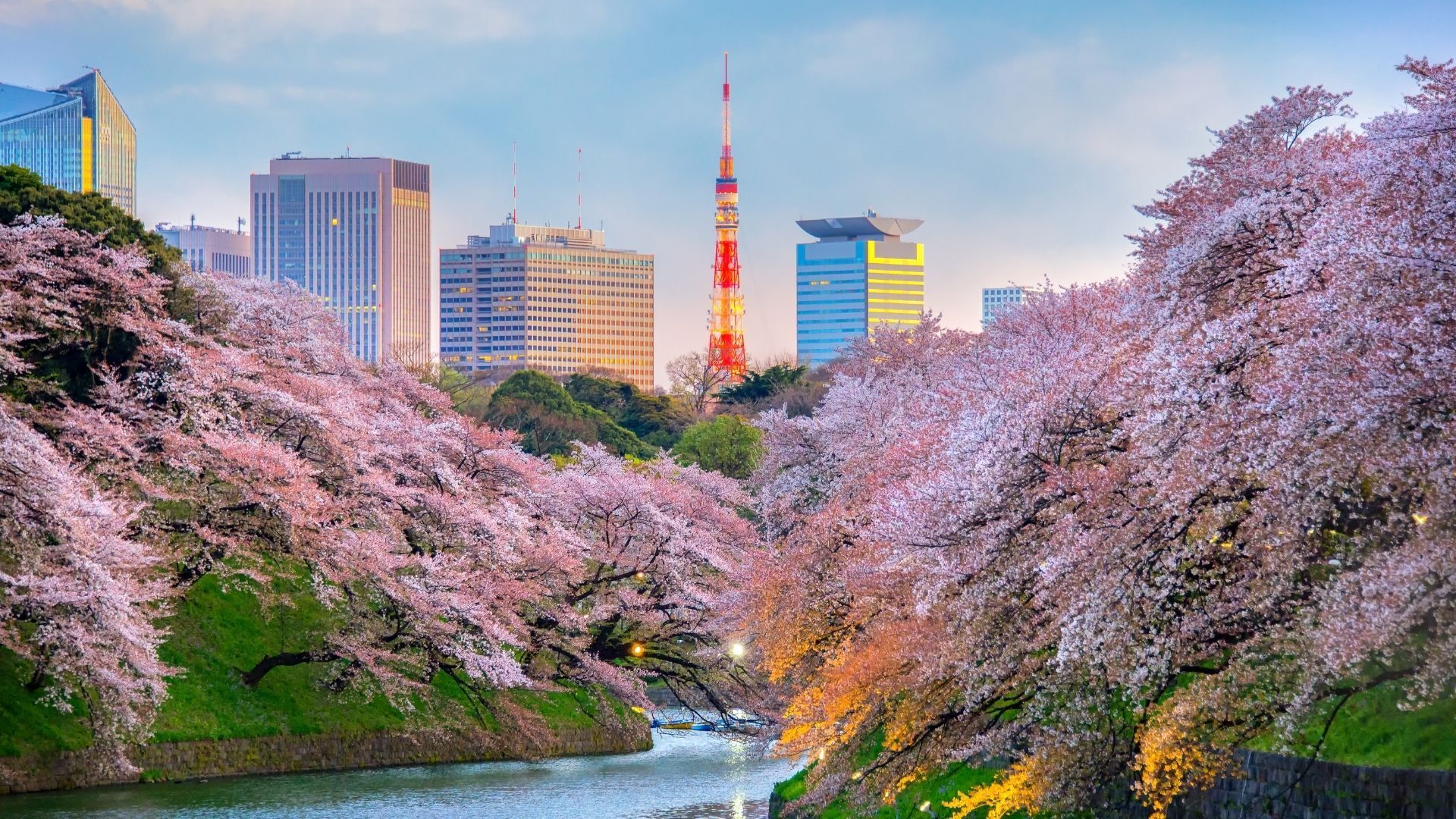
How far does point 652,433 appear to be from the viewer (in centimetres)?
8775

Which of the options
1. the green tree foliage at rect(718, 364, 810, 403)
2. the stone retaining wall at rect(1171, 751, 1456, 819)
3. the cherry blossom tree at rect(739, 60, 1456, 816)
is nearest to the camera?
the cherry blossom tree at rect(739, 60, 1456, 816)

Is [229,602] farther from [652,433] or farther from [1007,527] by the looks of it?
[652,433]

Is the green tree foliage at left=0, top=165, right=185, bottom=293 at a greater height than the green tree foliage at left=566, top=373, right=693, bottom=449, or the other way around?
the green tree foliage at left=0, top=165, right=185, bottom=293

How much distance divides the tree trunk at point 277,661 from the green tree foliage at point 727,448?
31969 millimetres

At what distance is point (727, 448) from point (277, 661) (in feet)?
A: 112

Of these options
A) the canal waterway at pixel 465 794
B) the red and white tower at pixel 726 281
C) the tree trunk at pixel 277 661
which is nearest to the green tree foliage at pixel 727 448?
the canal waterway at pixel 465 794

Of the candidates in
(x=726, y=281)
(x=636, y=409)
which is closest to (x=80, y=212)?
(x=636, y=409)

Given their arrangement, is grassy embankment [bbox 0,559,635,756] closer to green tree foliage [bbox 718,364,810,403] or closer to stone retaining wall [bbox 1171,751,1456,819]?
stone retaining wall [bbox 1171,751,1456,819]

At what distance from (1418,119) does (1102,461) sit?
477 cm

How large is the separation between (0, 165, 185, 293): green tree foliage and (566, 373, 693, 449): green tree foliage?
4748 cm

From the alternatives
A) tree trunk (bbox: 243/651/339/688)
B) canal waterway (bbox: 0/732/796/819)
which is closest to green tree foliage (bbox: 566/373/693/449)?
Answer: canal waterway (bbox: 0/732/796/819)

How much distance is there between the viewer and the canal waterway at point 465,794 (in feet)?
88.4

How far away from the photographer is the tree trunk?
3356 centimetres

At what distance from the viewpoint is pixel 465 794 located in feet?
99.9
